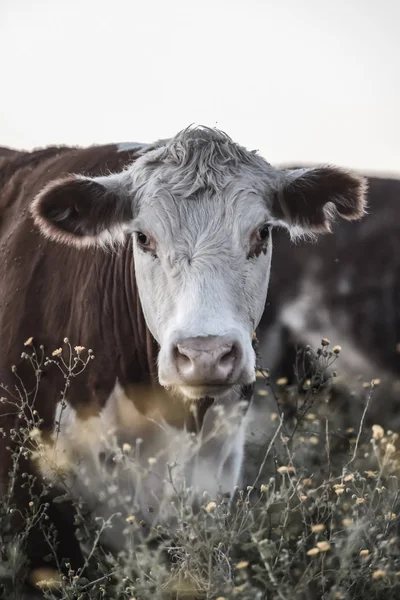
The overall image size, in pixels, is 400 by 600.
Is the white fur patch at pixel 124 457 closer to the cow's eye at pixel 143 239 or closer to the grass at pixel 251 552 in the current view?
the grass at pixel 251 552

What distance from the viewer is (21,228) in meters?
5.72

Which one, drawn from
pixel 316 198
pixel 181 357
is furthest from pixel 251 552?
pixel 316 198

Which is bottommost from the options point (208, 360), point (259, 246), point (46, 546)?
point (46, 546)

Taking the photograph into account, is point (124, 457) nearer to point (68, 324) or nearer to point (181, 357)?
point (68, 324)

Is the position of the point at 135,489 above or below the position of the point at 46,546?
above

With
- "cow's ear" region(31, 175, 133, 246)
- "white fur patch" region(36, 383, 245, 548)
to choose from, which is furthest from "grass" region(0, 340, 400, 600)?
"cow's ear" region(31, 175, 133, 246)

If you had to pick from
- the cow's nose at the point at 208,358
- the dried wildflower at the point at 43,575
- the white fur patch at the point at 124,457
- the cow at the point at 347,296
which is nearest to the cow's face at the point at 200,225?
the cow's nose at the point at 208,358

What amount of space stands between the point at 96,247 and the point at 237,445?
146cm

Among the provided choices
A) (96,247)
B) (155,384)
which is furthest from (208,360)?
(96,247)

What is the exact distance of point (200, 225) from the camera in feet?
15.0

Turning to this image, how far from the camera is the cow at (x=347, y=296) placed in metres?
7.91

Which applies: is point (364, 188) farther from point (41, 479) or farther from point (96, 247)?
point (41, 479)

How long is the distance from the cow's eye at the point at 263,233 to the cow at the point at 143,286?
0.01m

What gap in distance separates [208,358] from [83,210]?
138 cm
